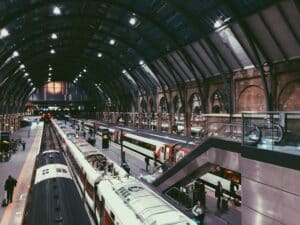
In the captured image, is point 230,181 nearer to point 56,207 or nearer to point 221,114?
point 56,207

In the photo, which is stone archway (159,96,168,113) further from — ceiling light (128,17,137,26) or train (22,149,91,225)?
→ train (22,149,91,225)

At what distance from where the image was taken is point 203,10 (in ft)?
78.0

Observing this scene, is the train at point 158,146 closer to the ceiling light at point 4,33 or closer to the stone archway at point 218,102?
the stone archway at point 218,102

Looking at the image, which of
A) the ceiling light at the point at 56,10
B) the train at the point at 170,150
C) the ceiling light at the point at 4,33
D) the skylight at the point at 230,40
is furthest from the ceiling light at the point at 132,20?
the ceiling light at the point at 4,33

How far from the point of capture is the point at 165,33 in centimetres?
2922

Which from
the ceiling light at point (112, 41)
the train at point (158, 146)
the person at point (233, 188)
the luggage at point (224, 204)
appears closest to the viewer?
the luggage at point (224, 204)

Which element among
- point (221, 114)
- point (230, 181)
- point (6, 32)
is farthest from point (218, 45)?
point (6, 32)

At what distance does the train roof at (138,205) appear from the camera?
28.6 ft

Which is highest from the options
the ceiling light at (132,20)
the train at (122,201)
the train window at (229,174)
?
the ceiling light at (132,20)

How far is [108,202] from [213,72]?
829 inches

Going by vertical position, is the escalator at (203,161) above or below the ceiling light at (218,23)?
below

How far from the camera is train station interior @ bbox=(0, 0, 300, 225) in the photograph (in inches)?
354

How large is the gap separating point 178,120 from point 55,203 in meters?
26.9

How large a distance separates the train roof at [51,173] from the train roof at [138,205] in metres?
4.54
